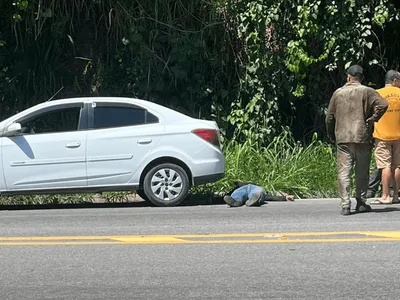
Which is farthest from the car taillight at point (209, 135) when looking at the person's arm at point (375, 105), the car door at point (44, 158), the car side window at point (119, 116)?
the person's arm at point (375, 105)

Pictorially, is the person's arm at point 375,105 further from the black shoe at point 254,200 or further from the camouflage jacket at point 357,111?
the black shoe at point 254,200

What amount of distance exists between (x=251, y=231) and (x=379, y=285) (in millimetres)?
3427

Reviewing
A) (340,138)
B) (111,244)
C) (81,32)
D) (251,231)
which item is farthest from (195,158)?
(81,32)

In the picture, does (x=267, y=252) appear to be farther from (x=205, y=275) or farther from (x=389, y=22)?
(x=389, y=22)

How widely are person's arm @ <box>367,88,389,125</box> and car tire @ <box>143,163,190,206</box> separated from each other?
10.4 feet

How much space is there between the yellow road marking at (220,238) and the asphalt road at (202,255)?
1 centimetres

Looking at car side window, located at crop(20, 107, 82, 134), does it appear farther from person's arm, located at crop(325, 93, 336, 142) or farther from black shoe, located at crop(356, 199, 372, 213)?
black shoe, located at crop(356, 199, 372, 213)

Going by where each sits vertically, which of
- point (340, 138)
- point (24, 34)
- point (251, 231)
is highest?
point (24, 34)

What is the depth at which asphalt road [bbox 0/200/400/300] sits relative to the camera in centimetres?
809

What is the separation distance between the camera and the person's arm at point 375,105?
13.2 meters

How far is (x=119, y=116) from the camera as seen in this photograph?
1524 centimetres

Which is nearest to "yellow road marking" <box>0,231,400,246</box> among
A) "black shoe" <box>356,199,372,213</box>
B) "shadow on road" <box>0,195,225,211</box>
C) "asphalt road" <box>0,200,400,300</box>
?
"asphalt road" <box>0,200,400,300</box>

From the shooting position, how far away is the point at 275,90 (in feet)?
64.2

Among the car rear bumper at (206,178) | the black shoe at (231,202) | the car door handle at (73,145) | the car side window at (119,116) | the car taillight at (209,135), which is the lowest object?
the black shoe at (231,202)
